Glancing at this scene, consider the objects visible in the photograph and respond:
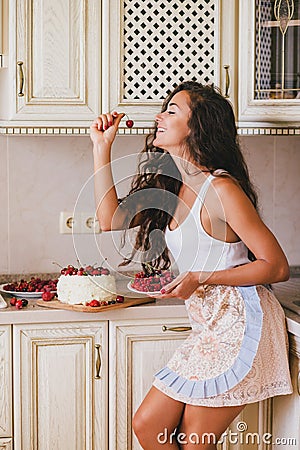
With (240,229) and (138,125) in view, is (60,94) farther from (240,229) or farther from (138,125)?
(240,229)

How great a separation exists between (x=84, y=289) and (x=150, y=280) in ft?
0.72

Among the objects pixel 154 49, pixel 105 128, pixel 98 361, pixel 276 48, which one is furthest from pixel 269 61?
pixel 98 361

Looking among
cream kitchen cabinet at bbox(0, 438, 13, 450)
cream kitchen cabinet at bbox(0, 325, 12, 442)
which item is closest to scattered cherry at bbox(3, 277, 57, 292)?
cream kitchen cabinet at bbox(0, 325, 12, 442)

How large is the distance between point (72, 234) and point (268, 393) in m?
1.05

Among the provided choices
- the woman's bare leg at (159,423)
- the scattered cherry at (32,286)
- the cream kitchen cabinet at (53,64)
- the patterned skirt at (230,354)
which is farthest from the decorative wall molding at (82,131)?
the woman's bare leg at (159,423)

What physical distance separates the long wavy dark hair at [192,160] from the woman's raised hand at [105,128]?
5.0 inches

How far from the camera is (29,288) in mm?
2801

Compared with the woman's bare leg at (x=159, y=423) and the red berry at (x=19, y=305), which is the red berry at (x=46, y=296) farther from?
the woman's bare leg at (x=159, y=423)

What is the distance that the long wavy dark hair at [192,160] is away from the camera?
243cm

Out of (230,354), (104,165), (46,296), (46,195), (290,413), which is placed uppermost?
(104,165)

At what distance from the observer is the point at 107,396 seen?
270cm

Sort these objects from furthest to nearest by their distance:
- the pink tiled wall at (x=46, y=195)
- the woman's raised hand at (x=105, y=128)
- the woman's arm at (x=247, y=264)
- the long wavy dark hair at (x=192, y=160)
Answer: the pink tiled wall at (x=46, y=195)
the woman's raised hand at (x=105, y=128)
the long wavy dark hair at (x=192, y=160)
the woman's arm at (x=247, y=264)

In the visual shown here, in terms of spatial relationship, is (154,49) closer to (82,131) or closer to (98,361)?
(82,131)

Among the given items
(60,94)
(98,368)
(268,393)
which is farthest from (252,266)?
(60,94)
